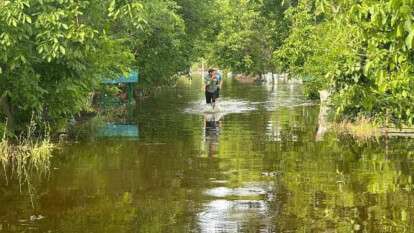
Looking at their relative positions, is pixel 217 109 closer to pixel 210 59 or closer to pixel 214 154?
pixel 214 154

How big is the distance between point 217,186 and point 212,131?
976 cm

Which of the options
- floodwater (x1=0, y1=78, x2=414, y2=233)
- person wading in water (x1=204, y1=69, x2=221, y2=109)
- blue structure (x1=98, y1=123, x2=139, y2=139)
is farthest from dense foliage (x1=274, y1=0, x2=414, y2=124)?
person wading in water (x1=204, y1=69, x2=221, y2=109)

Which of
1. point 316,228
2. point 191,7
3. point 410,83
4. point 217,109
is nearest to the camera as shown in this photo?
point 410,83

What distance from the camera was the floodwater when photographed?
29.6 feet

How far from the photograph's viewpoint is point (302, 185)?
11.8 meters

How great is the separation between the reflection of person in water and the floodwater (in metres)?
0.09

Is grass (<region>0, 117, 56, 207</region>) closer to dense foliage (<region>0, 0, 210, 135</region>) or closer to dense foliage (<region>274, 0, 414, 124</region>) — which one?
dense foliage (<region>0, 0, 210, 135</region>)

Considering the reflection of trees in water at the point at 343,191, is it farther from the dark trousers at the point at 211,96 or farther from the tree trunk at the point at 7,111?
the dark trousers at the point at 211,96

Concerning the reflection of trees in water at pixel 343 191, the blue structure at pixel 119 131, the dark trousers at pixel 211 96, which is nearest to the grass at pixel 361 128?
the reflection of trees in water at pixel 343 191

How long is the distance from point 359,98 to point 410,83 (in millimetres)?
1166

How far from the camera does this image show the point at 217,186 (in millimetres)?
11711

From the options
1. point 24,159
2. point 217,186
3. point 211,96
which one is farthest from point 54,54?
point 211,96

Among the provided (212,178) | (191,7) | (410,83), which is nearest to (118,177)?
(212,178)

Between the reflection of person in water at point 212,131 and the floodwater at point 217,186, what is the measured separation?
0.09 meters
